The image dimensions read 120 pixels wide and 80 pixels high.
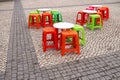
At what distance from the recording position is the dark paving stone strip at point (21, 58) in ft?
13.3

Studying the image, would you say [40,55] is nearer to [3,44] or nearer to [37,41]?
[37,41]

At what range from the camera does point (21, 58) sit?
16.0 feet

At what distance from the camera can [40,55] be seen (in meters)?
5.04

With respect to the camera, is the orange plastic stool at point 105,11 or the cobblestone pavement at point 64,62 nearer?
the cobblestone pavement at point 64,62

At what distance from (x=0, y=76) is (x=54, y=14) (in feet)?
15.2

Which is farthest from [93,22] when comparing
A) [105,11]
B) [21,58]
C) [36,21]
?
[21,58]

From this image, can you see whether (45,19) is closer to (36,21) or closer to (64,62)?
(36,21)

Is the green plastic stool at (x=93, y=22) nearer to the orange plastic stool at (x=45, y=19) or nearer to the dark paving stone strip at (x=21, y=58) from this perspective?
the orange plastic stool at (x=45, y=19)

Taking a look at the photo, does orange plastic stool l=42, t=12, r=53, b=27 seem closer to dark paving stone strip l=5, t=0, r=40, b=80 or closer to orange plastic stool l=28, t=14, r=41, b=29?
A: orange plastic stool l=28, t=14, r=41, b=29

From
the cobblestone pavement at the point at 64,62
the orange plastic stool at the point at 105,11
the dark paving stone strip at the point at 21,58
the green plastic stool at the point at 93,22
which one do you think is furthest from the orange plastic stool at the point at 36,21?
the orange plastic stool at the point at 105,11

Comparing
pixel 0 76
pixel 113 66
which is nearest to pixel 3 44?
pixel 0 76

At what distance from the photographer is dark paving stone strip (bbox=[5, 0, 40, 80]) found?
4.06 m

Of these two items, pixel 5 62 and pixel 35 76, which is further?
pixel 5 62

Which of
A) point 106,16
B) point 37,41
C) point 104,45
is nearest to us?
point 104,45
